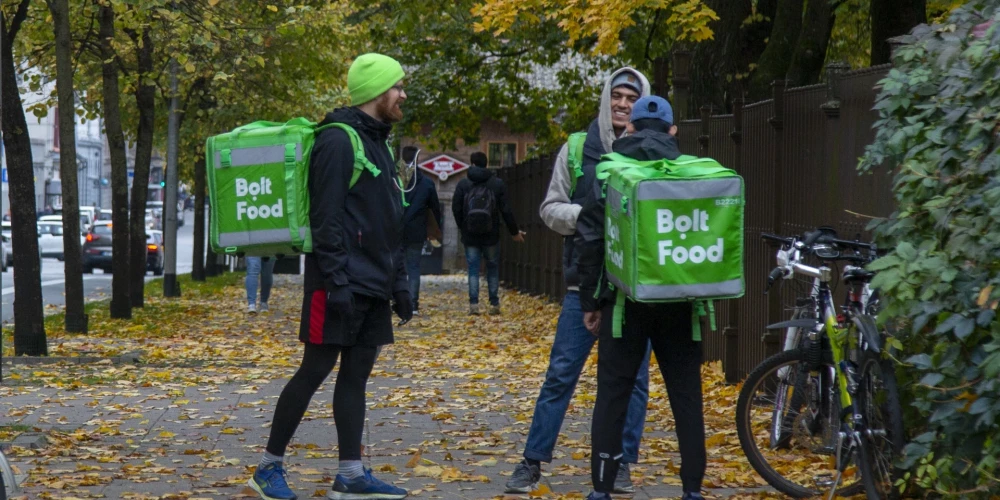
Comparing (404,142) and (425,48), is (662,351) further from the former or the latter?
(404,142)

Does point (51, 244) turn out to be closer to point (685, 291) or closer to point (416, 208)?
point (416, 208)

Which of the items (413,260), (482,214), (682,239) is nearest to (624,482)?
(682,239)

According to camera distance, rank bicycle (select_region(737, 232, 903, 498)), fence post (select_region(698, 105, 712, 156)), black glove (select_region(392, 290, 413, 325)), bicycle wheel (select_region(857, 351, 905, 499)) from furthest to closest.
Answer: fence post (select_region(698, 105, 712, 156)) → black glove (select_region(392, 290, 413, 325)) → bicycle (select_region(737, 232, 903, 498)) → bicycle wheel (select_region(857, 351, 905, 499))

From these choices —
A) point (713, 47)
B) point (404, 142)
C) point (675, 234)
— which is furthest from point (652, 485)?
point (404, 142)

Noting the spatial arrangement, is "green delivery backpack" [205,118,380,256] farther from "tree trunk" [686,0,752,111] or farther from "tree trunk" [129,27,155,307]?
"tree trunk" [129,27,155,307]

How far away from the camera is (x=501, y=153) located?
A: 43094 millimetres

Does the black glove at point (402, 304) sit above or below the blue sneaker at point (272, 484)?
above

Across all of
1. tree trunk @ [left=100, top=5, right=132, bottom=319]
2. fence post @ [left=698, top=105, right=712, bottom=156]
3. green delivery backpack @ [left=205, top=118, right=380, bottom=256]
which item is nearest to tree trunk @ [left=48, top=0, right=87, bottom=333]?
tree trunk @ [left=100, top=5, right=132, bottom=319]

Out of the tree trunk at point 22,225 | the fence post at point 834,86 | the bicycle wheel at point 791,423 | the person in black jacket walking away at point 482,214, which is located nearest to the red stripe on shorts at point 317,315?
the bicycle wheel at point 791,423

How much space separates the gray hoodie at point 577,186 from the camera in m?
6.25

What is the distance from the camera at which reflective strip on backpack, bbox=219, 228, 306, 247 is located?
621 cm

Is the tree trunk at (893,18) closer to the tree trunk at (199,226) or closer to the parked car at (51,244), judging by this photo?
the tree trunk at (199,226)

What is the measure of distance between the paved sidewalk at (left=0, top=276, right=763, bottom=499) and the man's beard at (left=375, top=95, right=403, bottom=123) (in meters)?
1.68

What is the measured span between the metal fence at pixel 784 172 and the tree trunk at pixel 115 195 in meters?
8.54
